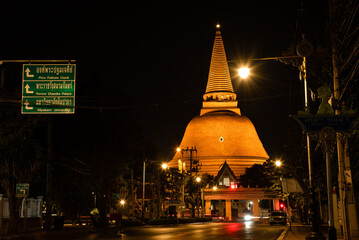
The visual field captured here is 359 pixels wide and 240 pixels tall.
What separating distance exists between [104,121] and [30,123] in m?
10.9

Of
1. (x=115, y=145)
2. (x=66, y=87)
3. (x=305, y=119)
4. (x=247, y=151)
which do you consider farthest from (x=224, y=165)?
(x=305, y=119)

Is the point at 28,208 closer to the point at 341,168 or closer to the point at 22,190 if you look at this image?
the point at 22,190

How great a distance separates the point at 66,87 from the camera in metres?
22.2

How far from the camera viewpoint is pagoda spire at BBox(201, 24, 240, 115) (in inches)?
3541

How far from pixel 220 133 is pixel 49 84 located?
66121mm

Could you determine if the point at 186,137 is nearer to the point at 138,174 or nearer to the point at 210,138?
the point at 210,138

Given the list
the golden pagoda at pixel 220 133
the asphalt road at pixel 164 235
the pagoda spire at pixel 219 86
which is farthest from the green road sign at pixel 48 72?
the pagoda spire at pixel 219 86

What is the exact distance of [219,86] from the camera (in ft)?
295

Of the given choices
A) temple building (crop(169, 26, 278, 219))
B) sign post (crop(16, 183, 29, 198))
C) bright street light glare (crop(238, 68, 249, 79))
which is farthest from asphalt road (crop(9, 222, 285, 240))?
temple building (crop(169, 26, 278, 219))

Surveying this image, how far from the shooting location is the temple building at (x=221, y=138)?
82375mm

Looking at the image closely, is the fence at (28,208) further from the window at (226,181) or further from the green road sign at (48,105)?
the window at (226,181)

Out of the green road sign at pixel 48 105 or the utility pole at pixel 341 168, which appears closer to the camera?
the utility pole at pixel 341 168

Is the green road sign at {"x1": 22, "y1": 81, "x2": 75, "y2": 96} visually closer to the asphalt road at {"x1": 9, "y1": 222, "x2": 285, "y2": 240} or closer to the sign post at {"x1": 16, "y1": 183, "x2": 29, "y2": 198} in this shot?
the asphalt road at {"x1": 9, "y1": 222, "x2": 285, "y2": 240}

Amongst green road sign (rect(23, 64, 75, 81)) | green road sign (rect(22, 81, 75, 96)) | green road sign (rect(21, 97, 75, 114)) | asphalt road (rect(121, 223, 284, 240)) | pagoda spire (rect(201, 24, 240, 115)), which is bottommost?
asphalt road (rect(121, 223, 284, 240))
